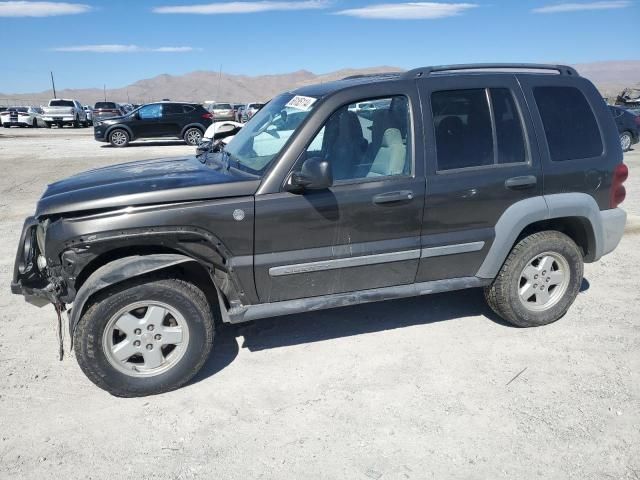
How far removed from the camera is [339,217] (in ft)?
11.7

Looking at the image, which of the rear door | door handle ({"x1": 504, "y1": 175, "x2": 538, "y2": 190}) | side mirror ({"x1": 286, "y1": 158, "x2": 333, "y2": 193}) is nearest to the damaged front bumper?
side mirror ({"x1": 286, "y1": 158, "x2": 333, "y2": 193})

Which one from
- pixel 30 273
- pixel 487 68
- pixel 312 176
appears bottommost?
pixel 30 273

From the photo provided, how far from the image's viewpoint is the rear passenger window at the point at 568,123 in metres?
4.12

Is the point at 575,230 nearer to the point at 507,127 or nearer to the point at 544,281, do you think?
the point at 544,281

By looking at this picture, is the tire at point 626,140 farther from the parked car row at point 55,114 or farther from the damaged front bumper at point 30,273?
the parked car row at point 55,114

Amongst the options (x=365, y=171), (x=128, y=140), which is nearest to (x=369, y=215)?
(x=365, y=171)

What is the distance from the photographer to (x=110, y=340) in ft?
11.1

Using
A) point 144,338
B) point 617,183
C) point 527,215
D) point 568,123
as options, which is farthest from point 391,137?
point 144,338

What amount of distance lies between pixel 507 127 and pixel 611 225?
1.26 m

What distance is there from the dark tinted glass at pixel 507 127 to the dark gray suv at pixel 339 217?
1cm

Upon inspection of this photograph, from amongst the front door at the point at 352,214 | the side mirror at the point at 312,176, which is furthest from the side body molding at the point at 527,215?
the side mirror at the point at 312,176

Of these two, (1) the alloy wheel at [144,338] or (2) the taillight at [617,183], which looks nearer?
(1) the alloy wheel at [144,338]

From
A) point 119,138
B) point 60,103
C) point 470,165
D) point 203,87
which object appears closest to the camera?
point 470,165

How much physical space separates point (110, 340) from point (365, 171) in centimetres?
199
